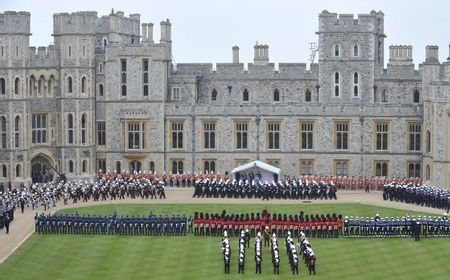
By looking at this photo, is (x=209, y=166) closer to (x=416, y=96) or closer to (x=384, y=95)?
(x=384, y=95)

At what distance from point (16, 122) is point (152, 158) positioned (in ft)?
33.7

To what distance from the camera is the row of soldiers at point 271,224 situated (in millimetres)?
58844

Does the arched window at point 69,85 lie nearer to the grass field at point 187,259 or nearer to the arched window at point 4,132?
the arched window at point 4,132

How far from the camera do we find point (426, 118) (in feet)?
265

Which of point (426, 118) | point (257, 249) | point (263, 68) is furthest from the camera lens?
point (263, 68)

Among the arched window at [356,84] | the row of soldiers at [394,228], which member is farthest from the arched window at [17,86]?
the row of soldiers at [394,228]

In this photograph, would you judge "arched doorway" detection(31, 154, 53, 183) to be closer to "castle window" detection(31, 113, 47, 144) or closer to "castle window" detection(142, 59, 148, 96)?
"castle window" detection(31, 113, 47, 144)

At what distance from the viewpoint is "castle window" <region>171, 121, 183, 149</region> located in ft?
278

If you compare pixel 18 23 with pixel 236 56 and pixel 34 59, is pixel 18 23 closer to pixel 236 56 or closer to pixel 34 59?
pixel 34 59

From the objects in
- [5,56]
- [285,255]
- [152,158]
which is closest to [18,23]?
[5,56]

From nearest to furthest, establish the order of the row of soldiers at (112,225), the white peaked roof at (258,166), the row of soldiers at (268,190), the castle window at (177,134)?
the row of soldiers at (112,225) → the row of soldiers at (268,190) → the white peaked roof at (258,166) → the castle window at (177,134)

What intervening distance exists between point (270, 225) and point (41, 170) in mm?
30833

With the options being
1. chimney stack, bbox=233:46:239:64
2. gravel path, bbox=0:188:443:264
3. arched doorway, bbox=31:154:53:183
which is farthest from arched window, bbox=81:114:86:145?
chimney stack, bbox=233:46:239:64

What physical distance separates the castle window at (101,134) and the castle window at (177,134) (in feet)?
16.9
